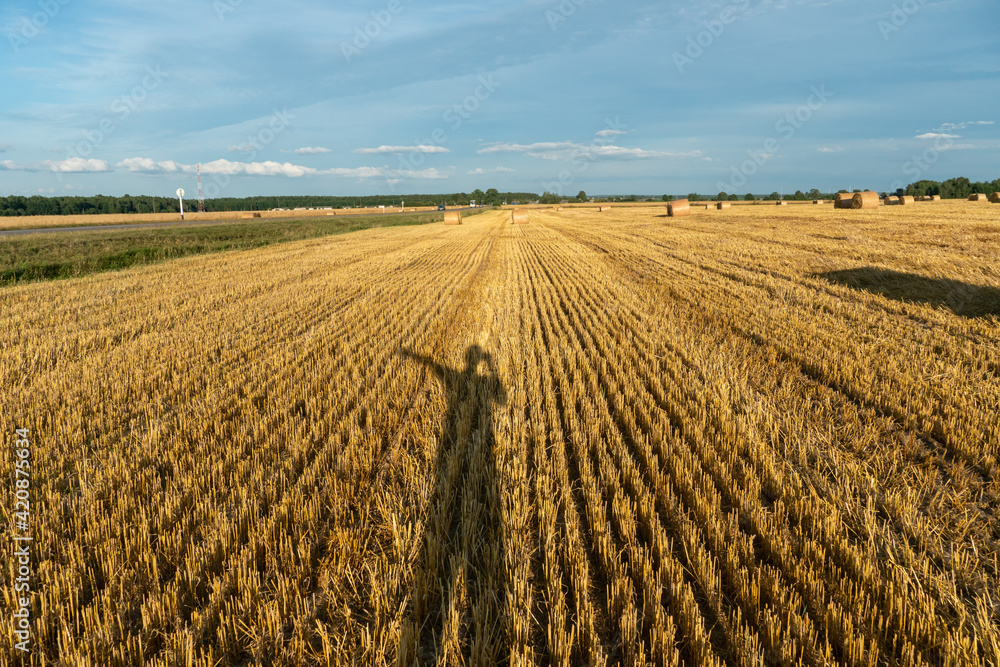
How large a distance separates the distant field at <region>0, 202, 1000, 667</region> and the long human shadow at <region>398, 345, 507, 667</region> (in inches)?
0.8

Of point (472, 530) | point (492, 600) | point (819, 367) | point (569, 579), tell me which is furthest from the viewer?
point (819, 367)

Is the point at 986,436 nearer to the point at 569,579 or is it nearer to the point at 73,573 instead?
the point at 569,579

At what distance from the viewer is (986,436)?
4621 mm

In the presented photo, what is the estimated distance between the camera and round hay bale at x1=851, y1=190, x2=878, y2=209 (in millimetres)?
41500

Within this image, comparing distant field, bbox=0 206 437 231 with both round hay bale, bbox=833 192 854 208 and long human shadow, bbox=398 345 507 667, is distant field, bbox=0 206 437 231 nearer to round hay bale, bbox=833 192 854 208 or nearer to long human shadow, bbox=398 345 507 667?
round hay bale, bbox=833 192 854 208

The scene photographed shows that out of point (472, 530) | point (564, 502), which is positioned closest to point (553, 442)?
point (564, 502)

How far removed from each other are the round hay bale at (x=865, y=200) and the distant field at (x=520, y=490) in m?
39.8

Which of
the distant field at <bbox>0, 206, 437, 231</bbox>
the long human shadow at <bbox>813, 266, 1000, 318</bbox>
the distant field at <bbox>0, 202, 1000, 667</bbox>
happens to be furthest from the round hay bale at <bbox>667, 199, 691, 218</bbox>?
the distant field at <bbox>0, 206, 437, 231</bbox>

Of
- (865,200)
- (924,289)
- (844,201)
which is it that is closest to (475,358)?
(924,289)

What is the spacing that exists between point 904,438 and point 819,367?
205cm

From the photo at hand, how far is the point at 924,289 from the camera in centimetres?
1026

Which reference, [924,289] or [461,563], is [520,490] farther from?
[924,289]

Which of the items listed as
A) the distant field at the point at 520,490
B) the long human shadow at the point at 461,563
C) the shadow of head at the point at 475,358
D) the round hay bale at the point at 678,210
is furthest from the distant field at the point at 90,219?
the long human shadow at the point at 461,563

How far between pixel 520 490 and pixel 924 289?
10806 millimetres
